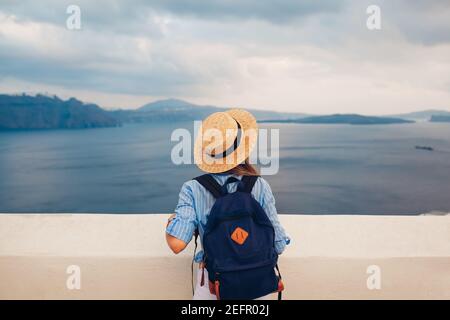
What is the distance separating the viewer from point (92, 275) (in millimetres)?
1989

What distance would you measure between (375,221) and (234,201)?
1.15 meters

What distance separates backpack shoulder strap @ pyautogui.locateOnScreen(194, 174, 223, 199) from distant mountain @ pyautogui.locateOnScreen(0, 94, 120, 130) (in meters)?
111

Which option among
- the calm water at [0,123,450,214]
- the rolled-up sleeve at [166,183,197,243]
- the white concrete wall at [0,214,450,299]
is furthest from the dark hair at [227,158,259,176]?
the calm water at [0,123,450,214]

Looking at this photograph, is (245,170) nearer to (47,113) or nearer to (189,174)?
(189,174)

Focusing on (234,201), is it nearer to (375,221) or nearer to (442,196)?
(375,221)

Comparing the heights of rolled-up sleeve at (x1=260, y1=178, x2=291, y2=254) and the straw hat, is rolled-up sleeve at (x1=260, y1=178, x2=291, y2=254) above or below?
below

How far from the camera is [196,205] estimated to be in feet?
4.71

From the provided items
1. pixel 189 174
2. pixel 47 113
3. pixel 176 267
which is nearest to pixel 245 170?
pixel 176 267

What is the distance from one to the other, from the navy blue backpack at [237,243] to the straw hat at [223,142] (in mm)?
67

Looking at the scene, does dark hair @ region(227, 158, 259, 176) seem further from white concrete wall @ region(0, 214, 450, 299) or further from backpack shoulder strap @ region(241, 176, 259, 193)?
white concrete wall @ region(0, 214, 450, 299)

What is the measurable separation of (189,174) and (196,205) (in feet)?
211

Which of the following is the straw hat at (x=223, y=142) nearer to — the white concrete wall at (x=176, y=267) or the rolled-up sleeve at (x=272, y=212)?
the rolled-up sleeve at (x=272, y=212)

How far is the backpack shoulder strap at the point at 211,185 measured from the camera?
141 cm

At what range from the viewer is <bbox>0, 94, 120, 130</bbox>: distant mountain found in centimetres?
10306
